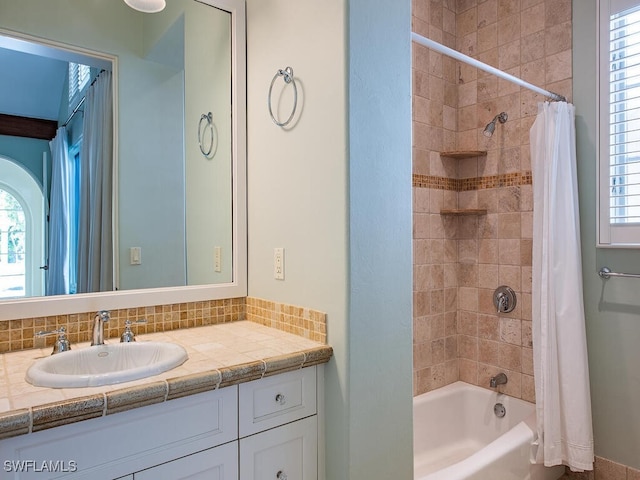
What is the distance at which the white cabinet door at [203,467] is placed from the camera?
112 cm

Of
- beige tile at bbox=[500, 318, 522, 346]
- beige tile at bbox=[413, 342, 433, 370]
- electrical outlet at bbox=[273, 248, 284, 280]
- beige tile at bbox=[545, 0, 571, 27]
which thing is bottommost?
beige tile at bbox=[413, 342, 433, 370]

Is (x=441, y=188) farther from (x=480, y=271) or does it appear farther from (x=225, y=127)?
(x=225, y=127)

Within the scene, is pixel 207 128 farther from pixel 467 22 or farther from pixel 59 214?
pixel 467 22

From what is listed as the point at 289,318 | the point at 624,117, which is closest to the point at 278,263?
the point at 289,318

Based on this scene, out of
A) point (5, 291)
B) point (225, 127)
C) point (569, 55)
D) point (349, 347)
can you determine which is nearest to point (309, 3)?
point (225, 127)

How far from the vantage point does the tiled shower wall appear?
248 cm

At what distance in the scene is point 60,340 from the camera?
1.37 m

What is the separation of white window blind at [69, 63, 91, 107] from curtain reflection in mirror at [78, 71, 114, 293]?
0.03 metres

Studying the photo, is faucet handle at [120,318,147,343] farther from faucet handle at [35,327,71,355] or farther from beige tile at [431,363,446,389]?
beige tile at [431,363,446,389]

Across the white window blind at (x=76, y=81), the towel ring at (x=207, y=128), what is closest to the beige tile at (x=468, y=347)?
the towel ring at (x=207, y=128)

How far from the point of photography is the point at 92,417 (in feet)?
3.27

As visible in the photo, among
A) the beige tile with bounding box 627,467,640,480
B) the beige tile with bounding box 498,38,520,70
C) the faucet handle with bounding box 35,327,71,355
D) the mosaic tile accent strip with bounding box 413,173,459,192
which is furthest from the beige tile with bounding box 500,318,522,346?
the faucet handle with bounding box 35,327,71,355

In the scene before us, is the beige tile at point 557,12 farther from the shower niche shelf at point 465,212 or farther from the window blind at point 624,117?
the shower niche shelf at point 465,212

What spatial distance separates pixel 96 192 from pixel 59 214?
0.15m
